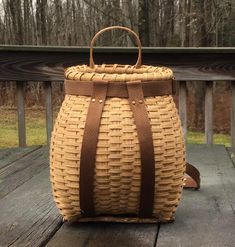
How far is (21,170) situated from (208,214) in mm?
710

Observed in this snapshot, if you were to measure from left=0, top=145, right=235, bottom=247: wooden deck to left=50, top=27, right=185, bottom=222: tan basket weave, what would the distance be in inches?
1.9

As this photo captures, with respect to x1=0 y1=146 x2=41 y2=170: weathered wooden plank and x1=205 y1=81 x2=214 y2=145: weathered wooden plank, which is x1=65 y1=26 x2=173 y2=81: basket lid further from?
x1=205 y1=81 x2=214 y2=145: weathered wooden plank

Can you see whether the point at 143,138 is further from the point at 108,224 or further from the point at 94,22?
the point at 94,22

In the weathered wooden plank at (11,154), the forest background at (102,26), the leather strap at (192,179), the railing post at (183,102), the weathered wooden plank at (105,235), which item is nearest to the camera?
the weathered wooden plank at (105,235)

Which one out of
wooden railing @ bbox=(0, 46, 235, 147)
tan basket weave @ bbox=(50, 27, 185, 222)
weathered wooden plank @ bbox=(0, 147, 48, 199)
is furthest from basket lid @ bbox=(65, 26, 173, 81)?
wooden railing @ bbox=(0, 46, 235, 147)

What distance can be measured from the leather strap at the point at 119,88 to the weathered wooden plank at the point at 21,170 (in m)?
0.42

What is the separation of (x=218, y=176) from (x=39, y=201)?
576mm

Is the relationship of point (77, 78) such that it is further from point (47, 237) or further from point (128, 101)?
point (47, 237)

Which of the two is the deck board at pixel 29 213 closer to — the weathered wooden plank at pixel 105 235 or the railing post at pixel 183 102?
the weathered wooden plank at pixel 105 235

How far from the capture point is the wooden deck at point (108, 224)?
99 cm

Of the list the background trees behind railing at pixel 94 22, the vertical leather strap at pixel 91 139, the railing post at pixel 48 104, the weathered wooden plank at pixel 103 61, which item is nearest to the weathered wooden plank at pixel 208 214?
the vertical leather strap at pixel 91 139

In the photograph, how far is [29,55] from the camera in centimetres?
223

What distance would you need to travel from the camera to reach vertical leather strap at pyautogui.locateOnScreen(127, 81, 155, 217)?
1.04m

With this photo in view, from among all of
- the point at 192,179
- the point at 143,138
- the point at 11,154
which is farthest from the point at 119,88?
the point at 11,154
